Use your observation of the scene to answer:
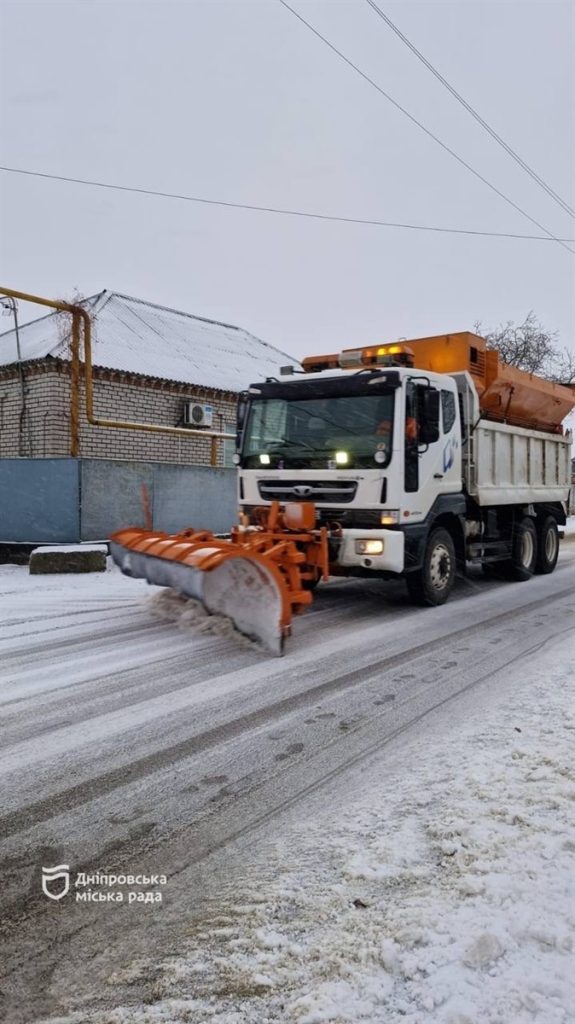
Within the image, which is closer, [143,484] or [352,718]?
[352,718]

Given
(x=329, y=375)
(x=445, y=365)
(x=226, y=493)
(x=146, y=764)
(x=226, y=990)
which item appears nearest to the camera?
(x=226, y=990)

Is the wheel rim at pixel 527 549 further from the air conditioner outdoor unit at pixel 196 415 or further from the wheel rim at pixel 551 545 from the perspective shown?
the air conditioner outdoor unit at pixel 196 415

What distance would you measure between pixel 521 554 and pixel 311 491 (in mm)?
4465

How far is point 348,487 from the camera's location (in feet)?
23.0

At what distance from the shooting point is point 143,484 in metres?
10.9

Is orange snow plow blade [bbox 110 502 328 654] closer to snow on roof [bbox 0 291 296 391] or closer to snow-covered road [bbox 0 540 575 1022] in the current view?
snow-covered road [bbox 0 540 575 1022]

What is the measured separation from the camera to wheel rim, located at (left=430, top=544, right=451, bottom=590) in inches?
304

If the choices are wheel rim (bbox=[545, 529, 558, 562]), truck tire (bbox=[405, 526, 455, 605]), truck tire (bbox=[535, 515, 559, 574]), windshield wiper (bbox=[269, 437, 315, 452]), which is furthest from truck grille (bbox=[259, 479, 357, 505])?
wheel rim (bbox=[545, 529, 558, 562])

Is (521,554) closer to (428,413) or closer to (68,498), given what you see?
(428,413)

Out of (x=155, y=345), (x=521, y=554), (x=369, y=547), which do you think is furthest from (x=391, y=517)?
(x=155, y=345)

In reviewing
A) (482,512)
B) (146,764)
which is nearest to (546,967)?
(146,764)

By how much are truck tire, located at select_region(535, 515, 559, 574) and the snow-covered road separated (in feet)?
12.5

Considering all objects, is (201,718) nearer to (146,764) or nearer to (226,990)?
(146,764)

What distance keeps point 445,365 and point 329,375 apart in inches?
78.7
